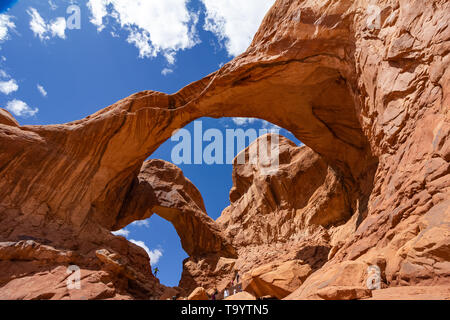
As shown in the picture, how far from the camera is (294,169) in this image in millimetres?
15852

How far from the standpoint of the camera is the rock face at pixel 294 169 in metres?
4.34

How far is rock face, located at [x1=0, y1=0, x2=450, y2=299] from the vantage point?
434 centimetres

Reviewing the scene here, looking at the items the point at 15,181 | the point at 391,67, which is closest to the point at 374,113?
the point at 391,67

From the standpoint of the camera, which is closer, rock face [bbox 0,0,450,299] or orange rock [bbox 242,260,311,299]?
rock face [bbox 0,0,450,299]

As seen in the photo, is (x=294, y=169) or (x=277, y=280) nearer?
(x=277, y=280)

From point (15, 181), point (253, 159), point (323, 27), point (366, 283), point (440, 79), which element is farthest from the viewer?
point (253, 159)

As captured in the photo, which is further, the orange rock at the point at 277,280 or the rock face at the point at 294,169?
the orange rock at the point at 277,280

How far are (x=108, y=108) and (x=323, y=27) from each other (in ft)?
30.2

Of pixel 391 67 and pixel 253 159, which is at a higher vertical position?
pixel 253 159

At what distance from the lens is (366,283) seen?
147 inches

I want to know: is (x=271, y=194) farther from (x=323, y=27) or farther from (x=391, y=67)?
(x=391, y=67)

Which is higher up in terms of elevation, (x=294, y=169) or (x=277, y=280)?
(x=294, y=169)

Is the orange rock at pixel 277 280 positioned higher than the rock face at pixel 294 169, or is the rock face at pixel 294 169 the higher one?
the rock face at pixel 294 169

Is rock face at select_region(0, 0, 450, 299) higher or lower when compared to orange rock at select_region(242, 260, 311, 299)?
higher
